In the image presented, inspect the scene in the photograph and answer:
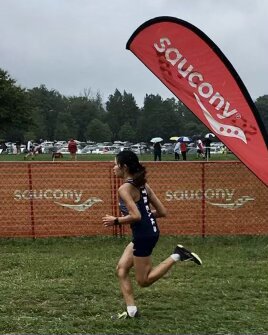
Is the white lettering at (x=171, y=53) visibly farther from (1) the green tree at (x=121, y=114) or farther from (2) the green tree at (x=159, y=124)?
(1) the green tree at (x=121, y=114)

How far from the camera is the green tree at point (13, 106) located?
6294 centimetres

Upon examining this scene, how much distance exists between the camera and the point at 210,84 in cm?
618

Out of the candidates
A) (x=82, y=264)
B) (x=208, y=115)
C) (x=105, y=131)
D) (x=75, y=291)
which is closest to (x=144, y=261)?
(x=75, y=291)

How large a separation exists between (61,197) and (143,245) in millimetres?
4922

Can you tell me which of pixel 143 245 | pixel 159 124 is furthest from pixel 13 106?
pixel 143 245

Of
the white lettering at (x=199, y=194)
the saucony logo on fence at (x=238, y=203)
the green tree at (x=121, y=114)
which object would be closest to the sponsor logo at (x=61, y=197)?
the white lettering at (x=199, y=194)

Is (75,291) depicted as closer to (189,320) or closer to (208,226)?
(189,320)

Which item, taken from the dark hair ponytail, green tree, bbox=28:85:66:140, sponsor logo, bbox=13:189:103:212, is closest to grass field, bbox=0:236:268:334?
sponsor logo, bbox=13:189:103:212

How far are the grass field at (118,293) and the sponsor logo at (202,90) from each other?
5.82 ft

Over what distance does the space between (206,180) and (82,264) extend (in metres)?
3.05

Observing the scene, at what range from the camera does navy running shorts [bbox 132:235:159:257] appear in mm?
4898

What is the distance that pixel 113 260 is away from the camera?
766cm

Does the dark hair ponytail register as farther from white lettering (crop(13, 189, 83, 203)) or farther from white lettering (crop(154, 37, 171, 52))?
white lettering (crop(13, 189, 83, 203))

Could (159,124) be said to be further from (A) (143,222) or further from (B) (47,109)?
(A) (143,222)
